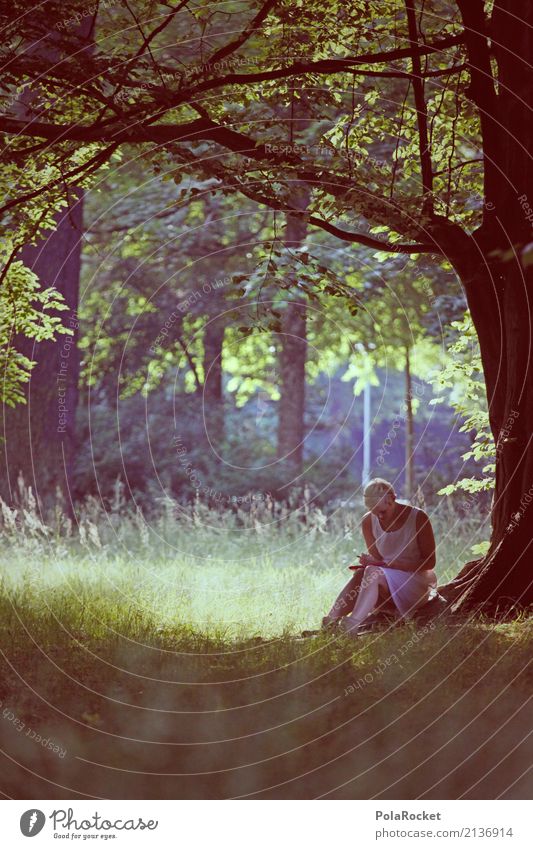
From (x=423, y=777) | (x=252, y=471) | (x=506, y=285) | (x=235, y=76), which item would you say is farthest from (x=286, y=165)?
(x=252, y=471)

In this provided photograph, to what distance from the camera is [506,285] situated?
8.22 metres

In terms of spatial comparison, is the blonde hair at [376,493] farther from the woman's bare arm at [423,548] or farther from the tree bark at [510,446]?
the tree bark at [510,446]

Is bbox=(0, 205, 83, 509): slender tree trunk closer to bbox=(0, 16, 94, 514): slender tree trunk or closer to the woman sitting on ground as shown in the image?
bbox=(0, 16, 94, 514): slender tree trunk

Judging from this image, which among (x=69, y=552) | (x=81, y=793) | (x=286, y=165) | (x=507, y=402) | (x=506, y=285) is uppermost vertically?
(x=286, y=165)

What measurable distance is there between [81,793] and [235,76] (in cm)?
509

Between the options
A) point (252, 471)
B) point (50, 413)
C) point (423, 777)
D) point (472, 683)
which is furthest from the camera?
point (252, 471)

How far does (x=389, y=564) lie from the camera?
28.8ft

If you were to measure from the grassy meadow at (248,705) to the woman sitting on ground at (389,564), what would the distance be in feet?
1.44

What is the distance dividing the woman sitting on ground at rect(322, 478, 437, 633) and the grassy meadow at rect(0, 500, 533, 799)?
44 centimetres

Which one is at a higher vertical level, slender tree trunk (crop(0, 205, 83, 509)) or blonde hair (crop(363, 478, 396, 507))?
slender tree trunk (crop(0, 205, 83, 509))

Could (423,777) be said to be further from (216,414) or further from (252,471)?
(216,414)

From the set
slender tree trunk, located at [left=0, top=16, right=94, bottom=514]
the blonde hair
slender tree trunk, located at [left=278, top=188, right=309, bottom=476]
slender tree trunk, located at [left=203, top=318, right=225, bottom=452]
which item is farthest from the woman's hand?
slender tree trunk, located at [left=203, top=318, right=225, bottom=452]

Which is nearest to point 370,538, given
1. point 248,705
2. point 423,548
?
point 423,548

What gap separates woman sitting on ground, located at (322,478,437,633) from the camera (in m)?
8.61
